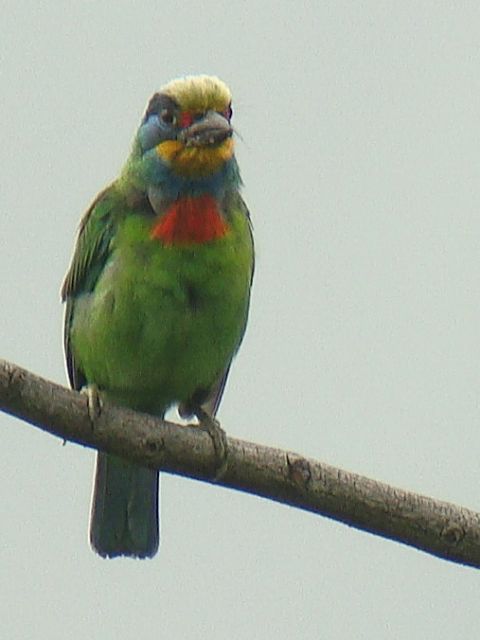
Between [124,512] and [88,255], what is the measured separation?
127cm

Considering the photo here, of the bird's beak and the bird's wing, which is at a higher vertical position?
the bird's beak

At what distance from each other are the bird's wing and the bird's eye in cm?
39

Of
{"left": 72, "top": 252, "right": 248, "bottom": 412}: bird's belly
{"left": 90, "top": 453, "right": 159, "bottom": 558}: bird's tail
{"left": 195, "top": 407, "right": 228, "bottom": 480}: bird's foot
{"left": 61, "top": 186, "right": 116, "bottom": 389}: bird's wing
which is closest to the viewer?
{"left": 195, "top": 407, "right": 228, "bottom": 480}: bird's foot

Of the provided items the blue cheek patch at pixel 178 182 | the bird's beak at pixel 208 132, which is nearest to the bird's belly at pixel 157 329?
the blue cheek patch at pixel 178 182

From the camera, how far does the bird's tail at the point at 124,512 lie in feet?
18.4

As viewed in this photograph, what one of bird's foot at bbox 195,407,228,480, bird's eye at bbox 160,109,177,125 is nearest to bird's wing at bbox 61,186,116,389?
bird's eye at bbox 160,109,177,125

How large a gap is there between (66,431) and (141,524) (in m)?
1.78

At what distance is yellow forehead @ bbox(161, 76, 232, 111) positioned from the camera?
4.94 m

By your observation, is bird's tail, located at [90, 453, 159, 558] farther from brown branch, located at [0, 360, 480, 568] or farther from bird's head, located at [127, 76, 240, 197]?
brown branch, located at [0, 360, 480, 568]

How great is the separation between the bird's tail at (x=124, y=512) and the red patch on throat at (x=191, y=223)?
1249mm

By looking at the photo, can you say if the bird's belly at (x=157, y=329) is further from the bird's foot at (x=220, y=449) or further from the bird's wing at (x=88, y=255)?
the bird's foot at (x=220, y=449)

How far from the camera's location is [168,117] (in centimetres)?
502

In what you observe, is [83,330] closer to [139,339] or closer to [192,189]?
[139,339]

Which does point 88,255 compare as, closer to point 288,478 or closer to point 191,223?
point 191,223
